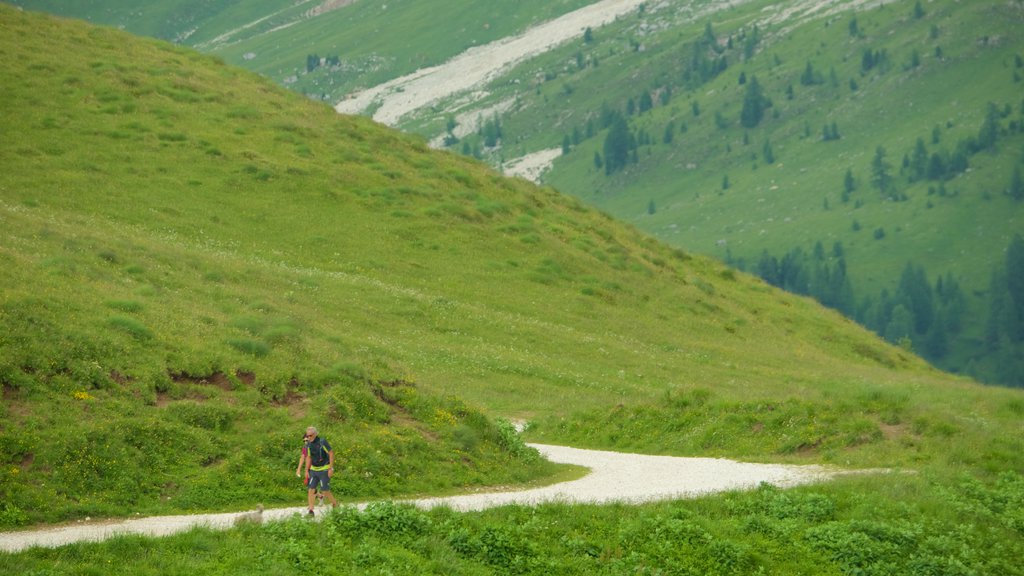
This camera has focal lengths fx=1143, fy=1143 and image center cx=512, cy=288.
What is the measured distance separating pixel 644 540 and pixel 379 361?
1342 cm

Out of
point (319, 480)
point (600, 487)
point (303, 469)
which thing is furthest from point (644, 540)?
point (303, 469)

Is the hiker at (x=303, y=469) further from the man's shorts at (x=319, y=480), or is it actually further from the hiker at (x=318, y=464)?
the man's shorts at (x=319, y=480)

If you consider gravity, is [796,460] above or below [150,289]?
below

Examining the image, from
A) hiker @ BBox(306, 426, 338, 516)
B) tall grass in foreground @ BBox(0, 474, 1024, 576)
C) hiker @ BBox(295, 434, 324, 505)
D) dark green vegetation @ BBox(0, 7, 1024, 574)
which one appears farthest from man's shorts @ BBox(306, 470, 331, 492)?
tall grass in foreground @ BBox(0, 474, 1024, 576)

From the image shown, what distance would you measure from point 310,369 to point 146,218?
31385 millimetres

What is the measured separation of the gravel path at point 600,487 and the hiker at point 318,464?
687mm

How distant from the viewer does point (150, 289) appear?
35906 mm

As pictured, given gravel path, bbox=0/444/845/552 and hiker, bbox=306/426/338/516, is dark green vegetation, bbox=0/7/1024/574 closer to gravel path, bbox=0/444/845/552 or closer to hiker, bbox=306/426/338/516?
gravel path, bbox=0/444/845/552

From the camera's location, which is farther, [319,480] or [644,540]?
[319,480]

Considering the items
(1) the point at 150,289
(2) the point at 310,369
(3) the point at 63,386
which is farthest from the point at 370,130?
(3) the point at 63,386

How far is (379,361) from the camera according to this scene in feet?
113

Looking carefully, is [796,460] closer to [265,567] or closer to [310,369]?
[310,369]

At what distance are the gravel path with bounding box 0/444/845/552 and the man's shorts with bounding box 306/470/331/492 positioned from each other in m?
0.65

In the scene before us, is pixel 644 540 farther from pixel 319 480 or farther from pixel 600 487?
pixel 319 480
